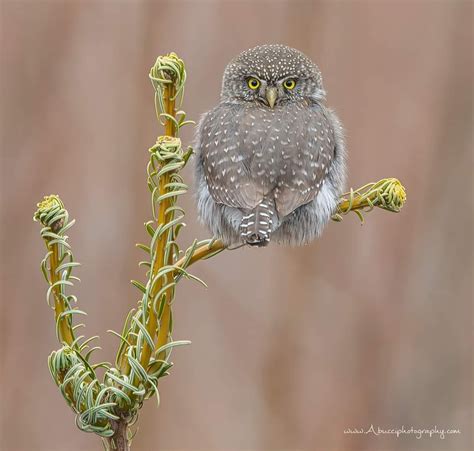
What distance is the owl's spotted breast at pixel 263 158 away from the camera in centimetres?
→ 281

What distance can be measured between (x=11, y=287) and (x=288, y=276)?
6.55ft

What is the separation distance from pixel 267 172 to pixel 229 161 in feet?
0.49

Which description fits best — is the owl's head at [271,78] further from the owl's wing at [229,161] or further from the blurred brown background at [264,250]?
the blurred brown background at [264,250]

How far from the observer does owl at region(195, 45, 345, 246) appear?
2775mm

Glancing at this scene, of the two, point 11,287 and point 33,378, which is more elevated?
point 11,287

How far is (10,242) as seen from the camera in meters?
5.34

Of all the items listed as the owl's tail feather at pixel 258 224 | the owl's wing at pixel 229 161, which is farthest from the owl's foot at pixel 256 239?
the owl's wing at pixel 229 161

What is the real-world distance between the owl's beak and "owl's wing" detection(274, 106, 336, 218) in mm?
161

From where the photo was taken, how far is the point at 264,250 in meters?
5.61

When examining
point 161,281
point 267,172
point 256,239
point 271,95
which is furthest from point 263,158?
point 161,281

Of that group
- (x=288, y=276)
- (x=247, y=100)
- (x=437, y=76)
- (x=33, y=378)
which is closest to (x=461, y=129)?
(x=437, y=76)

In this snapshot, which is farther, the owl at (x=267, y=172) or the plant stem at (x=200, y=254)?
the owl at (x=267, y=172)

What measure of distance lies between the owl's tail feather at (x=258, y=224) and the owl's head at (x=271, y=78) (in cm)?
76

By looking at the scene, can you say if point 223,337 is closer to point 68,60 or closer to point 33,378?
point 33,378
